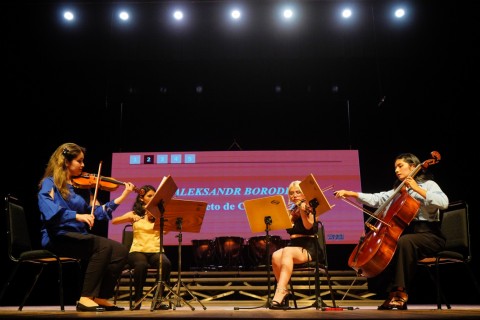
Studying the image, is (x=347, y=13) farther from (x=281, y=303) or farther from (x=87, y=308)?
(x=87, y=308)

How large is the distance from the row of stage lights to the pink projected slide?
79.9 inches

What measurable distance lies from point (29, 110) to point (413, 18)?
6093mm

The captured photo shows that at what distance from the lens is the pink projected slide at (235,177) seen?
6590mm

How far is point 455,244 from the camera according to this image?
407 cm

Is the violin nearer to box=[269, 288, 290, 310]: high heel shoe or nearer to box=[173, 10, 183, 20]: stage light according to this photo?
box=[269, 288, 290, 310]: high heel shoe

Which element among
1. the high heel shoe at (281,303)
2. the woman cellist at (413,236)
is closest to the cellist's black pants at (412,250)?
the woman cellist at (413,236)

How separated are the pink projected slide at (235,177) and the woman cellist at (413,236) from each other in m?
2.67

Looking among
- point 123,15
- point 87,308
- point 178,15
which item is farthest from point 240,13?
point 87,308

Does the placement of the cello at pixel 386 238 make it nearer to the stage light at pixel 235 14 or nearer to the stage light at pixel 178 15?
the stage light at pixel 235 14

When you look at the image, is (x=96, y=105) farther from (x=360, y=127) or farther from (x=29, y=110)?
(x=360, y=127)

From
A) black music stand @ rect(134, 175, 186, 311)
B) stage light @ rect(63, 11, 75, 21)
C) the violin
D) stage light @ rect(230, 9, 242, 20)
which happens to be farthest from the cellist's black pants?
stage light @ rect(63, 11, 75, 21)

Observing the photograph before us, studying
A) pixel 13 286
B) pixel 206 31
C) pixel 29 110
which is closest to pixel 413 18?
pixel 206 31

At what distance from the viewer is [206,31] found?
21.4ft

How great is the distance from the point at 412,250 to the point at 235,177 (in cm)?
351
